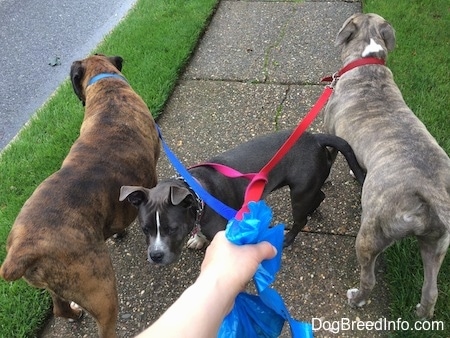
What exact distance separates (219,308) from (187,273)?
6.81 feet

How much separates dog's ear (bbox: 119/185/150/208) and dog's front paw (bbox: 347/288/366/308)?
1.57 m

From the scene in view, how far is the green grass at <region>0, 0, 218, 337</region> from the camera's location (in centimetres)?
363

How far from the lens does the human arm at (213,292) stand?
1.68 metres

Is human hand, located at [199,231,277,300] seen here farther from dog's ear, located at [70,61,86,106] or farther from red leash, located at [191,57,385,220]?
dog's ear, located at [70,61,86,106]

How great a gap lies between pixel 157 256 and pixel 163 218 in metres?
0.27

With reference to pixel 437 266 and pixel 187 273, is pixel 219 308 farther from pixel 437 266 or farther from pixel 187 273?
pixel 187 273

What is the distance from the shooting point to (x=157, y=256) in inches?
126

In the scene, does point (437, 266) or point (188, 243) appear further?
point (188, 243)

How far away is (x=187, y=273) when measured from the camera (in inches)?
150

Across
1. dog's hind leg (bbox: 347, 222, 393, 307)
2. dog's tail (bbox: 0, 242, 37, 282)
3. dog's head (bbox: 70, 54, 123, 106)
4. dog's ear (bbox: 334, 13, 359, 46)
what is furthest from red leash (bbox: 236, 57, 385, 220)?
dog's head (bbox: 70, 54, 123, 106)

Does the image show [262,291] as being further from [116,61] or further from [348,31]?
[116,61]

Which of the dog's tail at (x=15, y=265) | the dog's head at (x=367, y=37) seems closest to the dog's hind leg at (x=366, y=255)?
the dog's head at (x=367, y=37)

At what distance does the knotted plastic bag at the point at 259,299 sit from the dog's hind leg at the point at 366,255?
35.4 inches

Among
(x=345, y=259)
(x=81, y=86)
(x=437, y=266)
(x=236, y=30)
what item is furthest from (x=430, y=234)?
(x=236, y=30)
